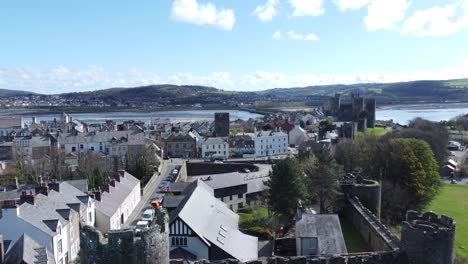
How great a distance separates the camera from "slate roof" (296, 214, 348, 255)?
2122cm

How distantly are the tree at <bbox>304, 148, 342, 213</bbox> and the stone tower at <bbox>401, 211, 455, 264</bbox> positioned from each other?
15681 millimetres

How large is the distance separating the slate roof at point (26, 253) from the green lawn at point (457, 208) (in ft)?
71.3

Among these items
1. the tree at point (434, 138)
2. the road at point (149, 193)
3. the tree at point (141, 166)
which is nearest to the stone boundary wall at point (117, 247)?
the road at point (149, 193)

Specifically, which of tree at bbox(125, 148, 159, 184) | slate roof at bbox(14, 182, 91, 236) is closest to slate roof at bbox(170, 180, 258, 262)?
slate roof at bbox(14, 182, 91, 236)

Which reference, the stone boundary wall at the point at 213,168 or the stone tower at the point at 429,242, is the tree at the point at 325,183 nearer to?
the stone tower at the point at 429,242

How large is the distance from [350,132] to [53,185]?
43.1 m

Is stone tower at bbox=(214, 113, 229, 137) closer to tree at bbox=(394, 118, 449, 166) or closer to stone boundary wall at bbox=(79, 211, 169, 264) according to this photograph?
tree at bbox=(394, 118, 449, 166)

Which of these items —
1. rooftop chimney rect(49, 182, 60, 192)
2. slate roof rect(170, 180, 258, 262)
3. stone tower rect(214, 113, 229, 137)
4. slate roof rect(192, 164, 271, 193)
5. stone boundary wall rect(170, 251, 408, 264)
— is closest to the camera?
stone boundary wall rect(170, 251, 408, 264)

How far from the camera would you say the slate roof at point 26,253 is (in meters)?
18.4

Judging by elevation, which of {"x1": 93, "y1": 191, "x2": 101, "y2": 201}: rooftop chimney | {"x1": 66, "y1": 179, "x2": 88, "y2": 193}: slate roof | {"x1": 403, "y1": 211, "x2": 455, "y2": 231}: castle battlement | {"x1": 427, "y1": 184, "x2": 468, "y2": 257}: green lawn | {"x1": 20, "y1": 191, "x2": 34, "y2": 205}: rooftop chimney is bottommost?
{"x1": 427, "y1": 184, "x2": 468, "y2": 257}: green lawn

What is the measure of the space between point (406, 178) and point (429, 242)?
72.3ft

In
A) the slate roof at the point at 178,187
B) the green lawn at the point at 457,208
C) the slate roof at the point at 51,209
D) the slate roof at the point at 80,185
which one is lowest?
the green lawn at the point at 457,208

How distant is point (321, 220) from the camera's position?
23719mm

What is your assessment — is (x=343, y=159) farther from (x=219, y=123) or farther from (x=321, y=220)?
(x=219, y=123)
